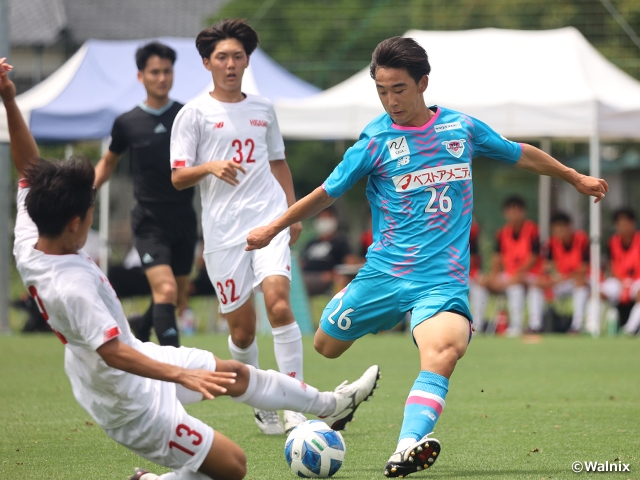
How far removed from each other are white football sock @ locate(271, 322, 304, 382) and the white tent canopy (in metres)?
7.80

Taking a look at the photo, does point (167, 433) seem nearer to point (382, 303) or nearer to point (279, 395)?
point (279, 395)

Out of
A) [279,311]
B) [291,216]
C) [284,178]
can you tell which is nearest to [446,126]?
[291,216]

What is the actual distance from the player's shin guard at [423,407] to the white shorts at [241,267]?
1656mm

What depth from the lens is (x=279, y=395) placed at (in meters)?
4.46

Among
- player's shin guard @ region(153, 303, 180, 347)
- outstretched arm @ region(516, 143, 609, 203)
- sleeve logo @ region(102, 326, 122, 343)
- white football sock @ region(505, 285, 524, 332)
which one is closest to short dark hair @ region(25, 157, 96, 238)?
sleeve logo @ region(102, 326, 122, 343)

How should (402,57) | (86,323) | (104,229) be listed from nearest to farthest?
(86,323), (402,57), (104,229)

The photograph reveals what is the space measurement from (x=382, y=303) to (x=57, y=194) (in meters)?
1.91

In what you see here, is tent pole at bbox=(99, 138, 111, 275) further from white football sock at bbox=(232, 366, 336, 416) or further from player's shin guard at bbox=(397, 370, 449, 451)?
player's shin guard at bbox=(397, 370, 449, 451)

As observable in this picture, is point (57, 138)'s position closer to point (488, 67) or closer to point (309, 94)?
point (309, 94)

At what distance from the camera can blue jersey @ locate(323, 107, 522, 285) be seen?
4996 mm

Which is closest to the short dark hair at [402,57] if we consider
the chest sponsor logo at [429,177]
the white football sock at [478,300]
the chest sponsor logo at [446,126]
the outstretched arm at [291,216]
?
the chest sponsor logo at [446,126]

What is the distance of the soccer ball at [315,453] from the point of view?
4582 millimetres

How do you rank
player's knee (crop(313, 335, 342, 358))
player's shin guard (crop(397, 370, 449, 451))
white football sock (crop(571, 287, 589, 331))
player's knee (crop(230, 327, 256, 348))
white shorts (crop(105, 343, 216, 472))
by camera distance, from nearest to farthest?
white shorts (crop(105, 343, 216, 472)), player's shin guard (crop(397, 370, 449, 451)), player's knee (crop(313, 335, 342, 358)), player's knee (crop(230, 327, 256, 348)), white football sock (crop(571, 287, 589, 331))

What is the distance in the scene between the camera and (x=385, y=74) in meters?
4.94
